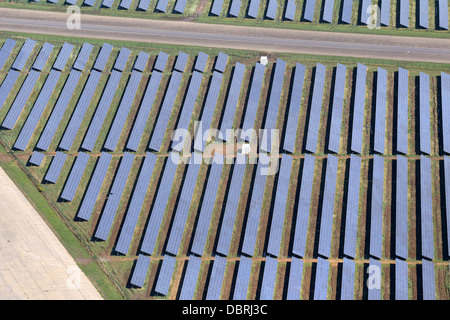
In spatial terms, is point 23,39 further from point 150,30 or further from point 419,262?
point 419,262

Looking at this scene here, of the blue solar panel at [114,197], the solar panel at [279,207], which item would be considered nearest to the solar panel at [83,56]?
the blue solar panel at [114,197]

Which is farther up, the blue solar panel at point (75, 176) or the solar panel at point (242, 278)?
the blue solar panel at point (75, 176)

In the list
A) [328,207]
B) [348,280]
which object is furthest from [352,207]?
[348,280]

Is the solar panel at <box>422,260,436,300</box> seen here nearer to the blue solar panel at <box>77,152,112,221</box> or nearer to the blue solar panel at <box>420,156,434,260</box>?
the blue solar panel at <box>420,156,434,260</box>

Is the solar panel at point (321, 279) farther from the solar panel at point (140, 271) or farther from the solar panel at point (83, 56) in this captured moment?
the solar panel at point (83, 56)

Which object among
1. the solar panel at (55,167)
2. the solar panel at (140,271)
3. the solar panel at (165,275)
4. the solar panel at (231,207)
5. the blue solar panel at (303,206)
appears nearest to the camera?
the solar panel at (165,275)

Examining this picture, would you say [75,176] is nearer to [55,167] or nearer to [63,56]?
[55,167]

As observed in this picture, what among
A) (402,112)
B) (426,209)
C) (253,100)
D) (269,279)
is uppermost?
(402,112)
